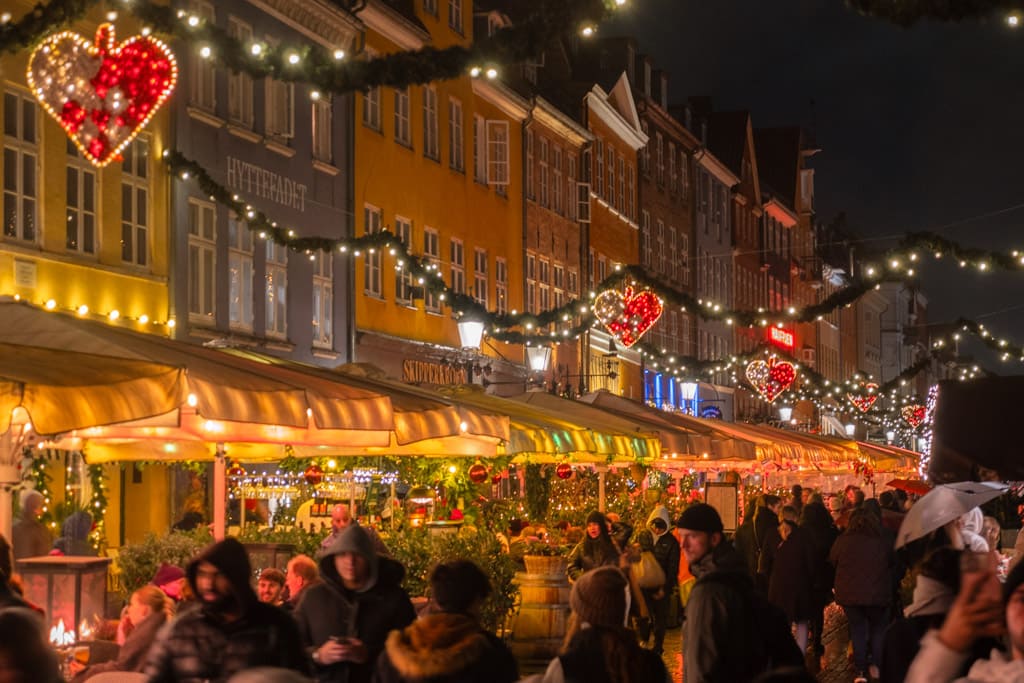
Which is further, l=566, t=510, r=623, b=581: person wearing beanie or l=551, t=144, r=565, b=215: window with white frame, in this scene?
l=551, t=144, r=565, b=215: window with white frame

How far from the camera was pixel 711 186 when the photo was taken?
67062 mm

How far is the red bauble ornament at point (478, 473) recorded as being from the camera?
21.1 metres

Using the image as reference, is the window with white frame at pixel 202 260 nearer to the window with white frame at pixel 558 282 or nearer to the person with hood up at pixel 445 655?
the person with hood up at pixel 445 655

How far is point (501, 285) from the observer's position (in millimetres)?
39625

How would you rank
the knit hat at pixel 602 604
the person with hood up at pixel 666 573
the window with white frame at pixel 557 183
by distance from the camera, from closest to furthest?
the knit hat at pixel 602 604 < the person with hood up at pixel 666 573 < the window with white frame at pixel 557 183

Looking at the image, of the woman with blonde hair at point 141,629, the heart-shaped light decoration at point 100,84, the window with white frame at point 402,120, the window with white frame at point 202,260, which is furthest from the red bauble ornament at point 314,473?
the window with white frame at point 402,120

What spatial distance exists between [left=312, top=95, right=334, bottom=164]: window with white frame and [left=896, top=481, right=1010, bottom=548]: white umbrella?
18.3 m

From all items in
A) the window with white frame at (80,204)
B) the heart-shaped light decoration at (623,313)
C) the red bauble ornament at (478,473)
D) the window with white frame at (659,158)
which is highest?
the window with white frame at (659,158)

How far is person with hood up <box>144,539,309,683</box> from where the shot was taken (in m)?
6.86

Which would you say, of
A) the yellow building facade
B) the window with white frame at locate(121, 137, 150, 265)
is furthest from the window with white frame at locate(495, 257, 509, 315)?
the window with white frame at locate(121, 137, 150, 265)

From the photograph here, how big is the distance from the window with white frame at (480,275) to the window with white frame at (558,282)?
220 inches

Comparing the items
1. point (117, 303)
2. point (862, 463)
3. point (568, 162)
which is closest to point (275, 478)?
point (117, 303)

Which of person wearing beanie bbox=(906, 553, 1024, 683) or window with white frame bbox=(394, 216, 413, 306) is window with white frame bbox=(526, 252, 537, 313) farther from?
person wearing beanie bbox=(906, 553, 1024, 683)

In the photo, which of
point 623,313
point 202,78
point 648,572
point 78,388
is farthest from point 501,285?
point 78,388
